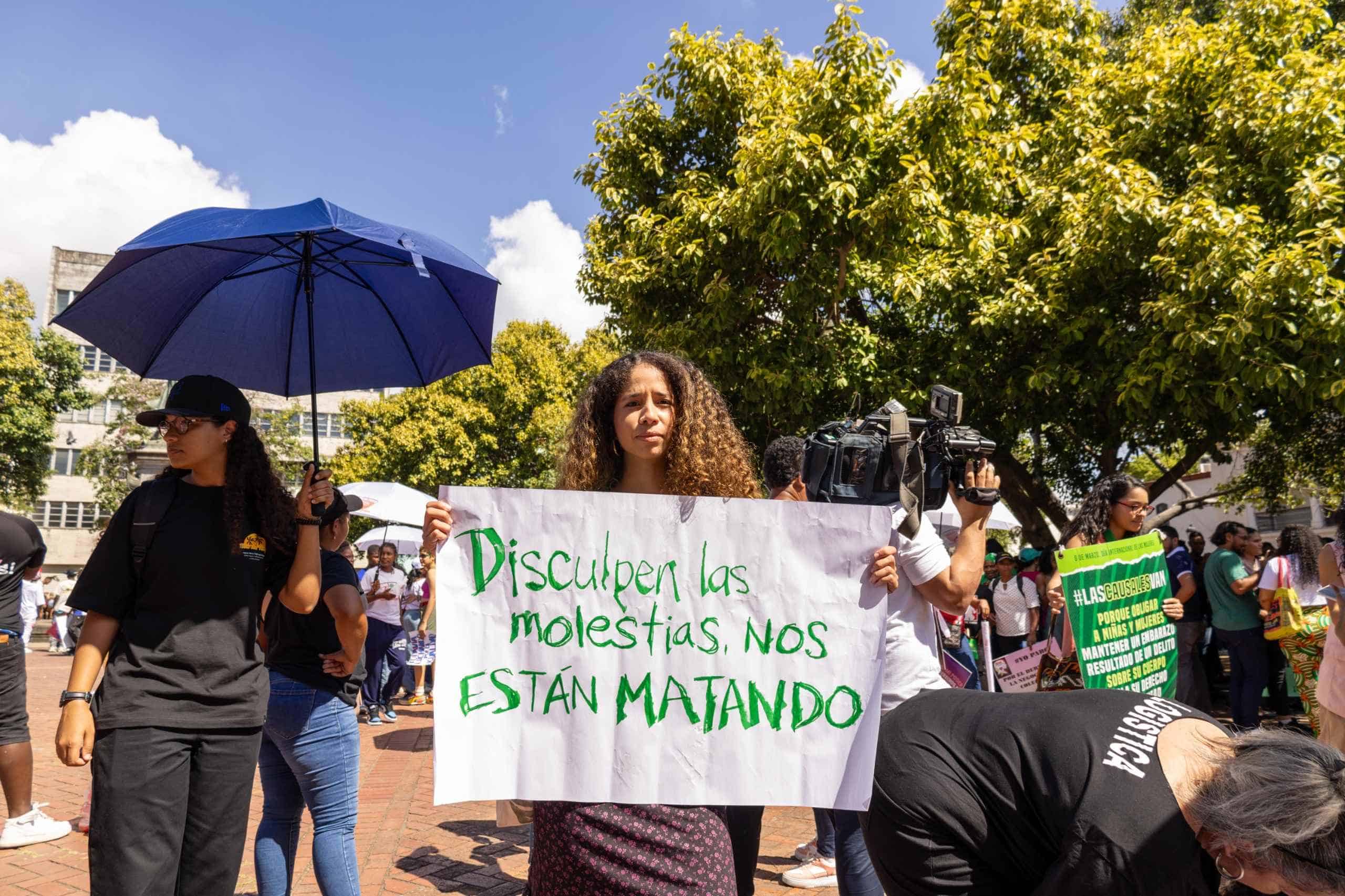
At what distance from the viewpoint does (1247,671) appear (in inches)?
315

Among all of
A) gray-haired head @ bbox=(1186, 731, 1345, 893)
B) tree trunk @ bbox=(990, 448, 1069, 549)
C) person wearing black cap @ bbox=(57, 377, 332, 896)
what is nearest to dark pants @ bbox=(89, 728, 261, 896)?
person wearing black cap @ bbox=(57, 377, 332, 896)

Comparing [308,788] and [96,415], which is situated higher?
[96,415]

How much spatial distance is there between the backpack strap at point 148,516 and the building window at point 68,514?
50931 mm

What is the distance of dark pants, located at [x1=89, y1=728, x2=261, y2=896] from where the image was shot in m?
2.42

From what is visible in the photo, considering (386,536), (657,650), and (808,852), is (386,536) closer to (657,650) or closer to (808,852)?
(808,852)

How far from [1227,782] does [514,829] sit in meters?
4.83

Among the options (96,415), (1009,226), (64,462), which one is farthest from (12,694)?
(96,415)

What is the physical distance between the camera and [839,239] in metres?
9.59

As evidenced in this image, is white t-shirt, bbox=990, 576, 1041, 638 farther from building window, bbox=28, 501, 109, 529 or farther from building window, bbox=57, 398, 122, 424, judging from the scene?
building window, bbox=28, 501, 109, 529

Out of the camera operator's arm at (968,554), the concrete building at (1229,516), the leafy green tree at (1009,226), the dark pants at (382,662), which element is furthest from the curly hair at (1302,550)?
the concrete building at (1229,516)

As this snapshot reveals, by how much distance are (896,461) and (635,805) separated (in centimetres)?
101

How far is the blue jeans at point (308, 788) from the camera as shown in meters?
3.04

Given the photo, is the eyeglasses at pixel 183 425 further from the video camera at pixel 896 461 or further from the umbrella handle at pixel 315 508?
the video camera at pixel 896 461

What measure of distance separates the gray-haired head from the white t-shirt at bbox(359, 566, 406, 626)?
30.7ft
